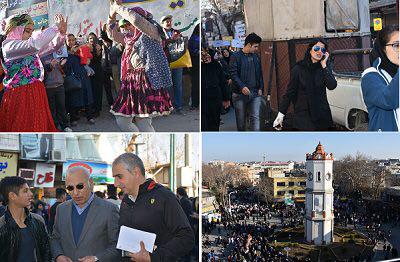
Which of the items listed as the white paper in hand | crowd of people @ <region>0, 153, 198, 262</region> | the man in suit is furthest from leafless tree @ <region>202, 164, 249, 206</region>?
the man in suit

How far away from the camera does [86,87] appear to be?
5461 mm

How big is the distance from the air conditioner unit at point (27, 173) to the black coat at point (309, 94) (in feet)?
7.46

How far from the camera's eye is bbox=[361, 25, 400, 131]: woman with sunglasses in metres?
5.90

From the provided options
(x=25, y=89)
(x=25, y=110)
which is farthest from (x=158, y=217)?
(x=25, y=89)

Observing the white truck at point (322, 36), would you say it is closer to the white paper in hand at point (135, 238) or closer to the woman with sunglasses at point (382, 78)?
the woman with sunglasses at point (382, 78)

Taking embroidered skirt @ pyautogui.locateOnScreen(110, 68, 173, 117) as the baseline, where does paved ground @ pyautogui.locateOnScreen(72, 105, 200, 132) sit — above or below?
below

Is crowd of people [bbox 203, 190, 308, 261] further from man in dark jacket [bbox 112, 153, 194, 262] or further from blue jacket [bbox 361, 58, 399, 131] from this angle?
blue jacket [bbox 361, 58, 399, 131]

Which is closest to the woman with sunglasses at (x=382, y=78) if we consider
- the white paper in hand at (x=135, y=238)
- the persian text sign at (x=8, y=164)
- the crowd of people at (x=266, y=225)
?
the crowd of people at (x=266, y=225)

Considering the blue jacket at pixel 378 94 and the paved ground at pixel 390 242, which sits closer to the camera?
the blue jacket at pixel 378 94

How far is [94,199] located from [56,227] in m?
0.38

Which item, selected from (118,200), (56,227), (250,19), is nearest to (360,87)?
(250,19)

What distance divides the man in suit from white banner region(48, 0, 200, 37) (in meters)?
1.34

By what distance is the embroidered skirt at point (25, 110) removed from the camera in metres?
5.30

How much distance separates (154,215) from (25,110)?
4.56 feet
